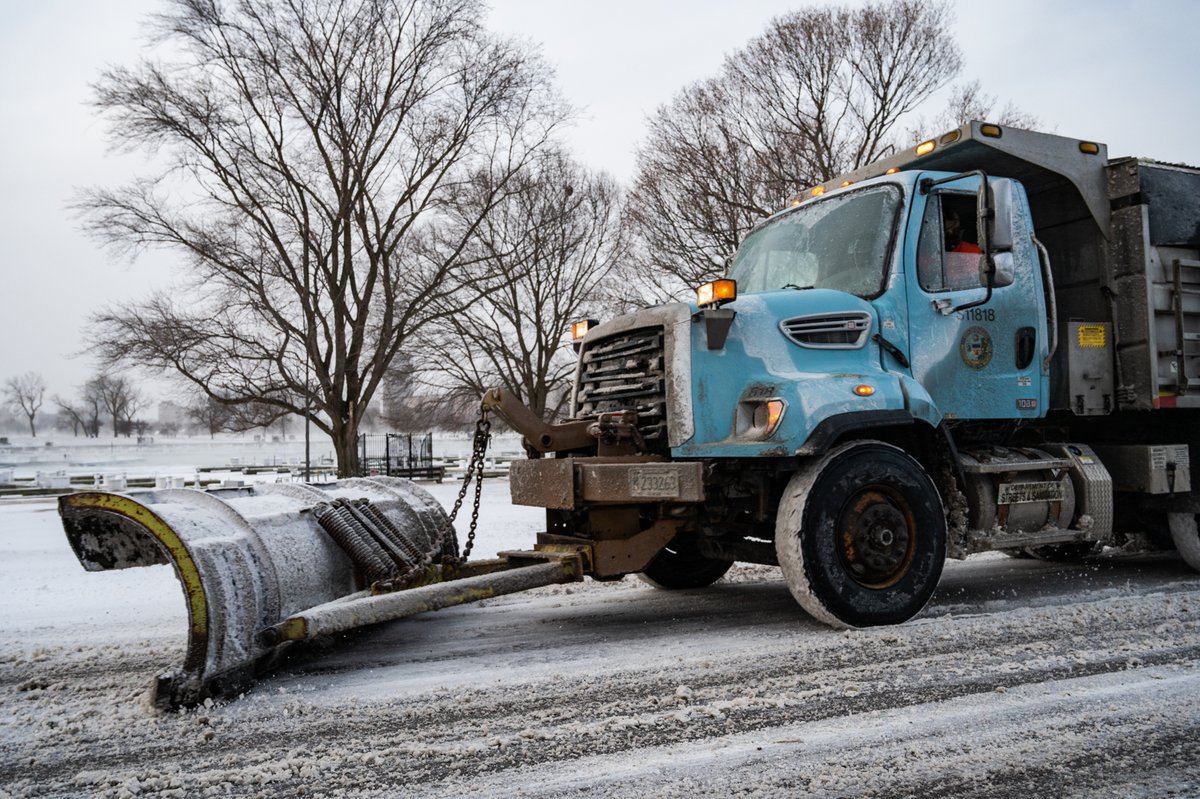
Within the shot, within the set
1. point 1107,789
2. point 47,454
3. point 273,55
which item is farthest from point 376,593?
point 47,454

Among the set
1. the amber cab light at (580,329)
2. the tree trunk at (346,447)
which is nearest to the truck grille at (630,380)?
the amber cab light at (580,329)

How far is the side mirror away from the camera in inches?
221

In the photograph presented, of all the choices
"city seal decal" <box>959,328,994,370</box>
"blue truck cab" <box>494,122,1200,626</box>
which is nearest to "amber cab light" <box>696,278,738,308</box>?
"blue truck cab" <box>494,122,1200,626</box>

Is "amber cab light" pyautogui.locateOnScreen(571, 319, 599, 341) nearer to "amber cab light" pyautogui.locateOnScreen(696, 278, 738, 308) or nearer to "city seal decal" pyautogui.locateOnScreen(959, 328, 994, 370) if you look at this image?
"amber cab light" pyautogui.locateOnScreen(696, 278, 738, 308)

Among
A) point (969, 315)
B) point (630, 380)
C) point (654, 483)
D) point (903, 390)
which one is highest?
point (969, 315)

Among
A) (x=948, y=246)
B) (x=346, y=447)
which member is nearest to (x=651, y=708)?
(x=948, y=246)

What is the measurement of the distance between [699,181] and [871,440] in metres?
13.6

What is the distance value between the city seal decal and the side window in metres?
0.32

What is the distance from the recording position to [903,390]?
5.47m

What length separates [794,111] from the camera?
18141 millimetres

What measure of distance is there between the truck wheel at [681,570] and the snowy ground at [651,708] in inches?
25.3

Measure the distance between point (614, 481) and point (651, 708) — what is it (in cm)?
158

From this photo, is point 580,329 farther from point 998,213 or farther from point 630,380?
→ point 998,213

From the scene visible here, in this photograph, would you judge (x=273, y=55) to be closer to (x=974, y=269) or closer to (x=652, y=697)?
(x=974, y=269)
